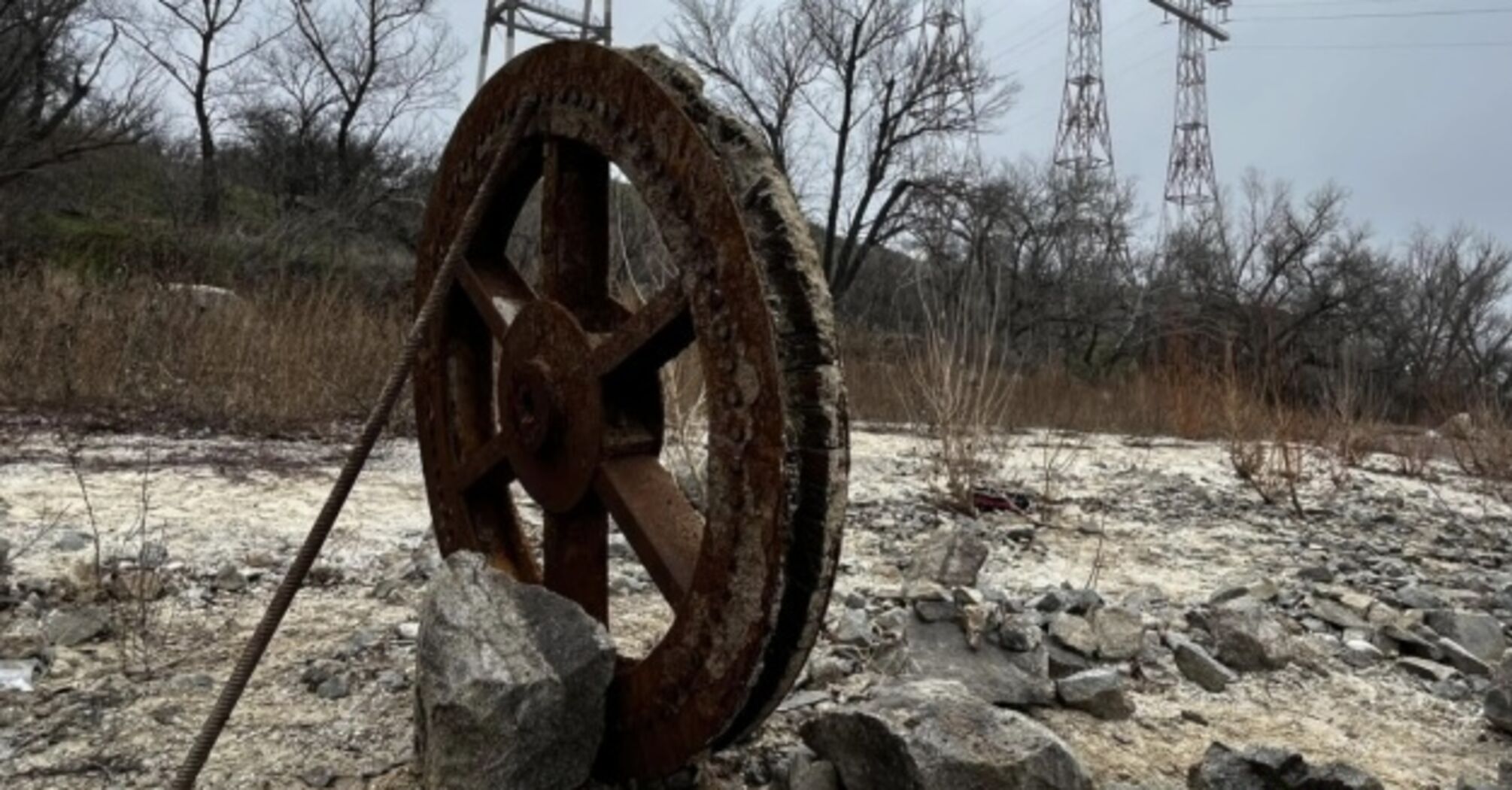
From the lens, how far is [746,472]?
5.13 feet

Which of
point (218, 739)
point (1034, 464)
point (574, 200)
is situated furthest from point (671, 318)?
point (1034, 464)

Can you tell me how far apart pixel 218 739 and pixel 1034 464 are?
23.8 feet

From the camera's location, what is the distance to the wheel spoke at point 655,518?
1.77m

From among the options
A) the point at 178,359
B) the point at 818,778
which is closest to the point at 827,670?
the point at 818,778

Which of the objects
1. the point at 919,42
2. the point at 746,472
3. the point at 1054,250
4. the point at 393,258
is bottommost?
the point at 746,472

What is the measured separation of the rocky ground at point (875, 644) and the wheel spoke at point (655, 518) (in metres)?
0.43

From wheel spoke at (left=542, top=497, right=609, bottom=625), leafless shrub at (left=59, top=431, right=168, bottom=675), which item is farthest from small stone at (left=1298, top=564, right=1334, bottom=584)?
leafless shrub at (left=59, top=431, right=168, bottom=675)

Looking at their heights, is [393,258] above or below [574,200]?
above

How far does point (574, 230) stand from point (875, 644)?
1.57 metres

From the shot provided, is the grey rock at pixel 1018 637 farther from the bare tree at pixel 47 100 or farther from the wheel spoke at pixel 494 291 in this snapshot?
the bare tree at pixel 47 100

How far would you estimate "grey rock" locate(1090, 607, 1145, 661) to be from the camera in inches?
117

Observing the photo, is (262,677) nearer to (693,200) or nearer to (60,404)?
(693,200)

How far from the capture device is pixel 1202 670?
2.92 metres

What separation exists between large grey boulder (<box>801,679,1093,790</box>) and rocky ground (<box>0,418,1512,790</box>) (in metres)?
0.01
